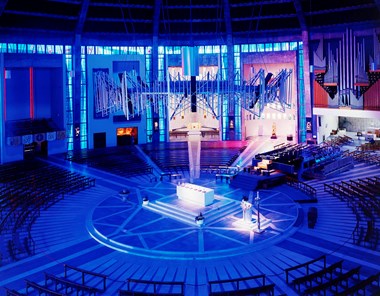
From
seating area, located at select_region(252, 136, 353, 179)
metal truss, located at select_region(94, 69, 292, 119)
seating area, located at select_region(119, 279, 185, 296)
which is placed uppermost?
metal truss, located at select_region(94, 69, 292, 119)

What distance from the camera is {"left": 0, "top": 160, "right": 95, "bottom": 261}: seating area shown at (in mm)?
19359

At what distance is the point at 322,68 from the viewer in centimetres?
4003

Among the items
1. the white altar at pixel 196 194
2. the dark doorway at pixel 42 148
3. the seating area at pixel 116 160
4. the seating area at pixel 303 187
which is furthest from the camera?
the dark doorway at pixel 42 148

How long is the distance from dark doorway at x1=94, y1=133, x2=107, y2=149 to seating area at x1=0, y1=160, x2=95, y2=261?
795 cm

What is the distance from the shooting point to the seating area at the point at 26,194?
63.5 feet

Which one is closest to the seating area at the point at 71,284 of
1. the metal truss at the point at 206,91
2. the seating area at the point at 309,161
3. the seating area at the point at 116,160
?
the metal truss at the point at 206,91

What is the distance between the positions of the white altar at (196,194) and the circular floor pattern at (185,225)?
15.4 inches

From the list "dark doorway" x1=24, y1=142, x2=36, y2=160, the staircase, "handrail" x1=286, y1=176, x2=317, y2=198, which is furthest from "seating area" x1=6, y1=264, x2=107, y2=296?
"dark doorway" x1=24, y1=142, x2=36, y2=160

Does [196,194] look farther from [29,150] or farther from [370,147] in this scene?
[370,147]

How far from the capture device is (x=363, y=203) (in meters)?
24.0

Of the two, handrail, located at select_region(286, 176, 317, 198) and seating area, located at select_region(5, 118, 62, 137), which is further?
seating area, located at select_region(5, 118, 62, 137)

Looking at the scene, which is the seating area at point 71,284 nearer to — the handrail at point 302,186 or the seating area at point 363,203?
the seating area at point 363,203

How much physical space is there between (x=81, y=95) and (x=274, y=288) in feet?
105

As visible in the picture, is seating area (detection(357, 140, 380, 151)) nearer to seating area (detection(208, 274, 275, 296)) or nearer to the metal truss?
the metal truss
